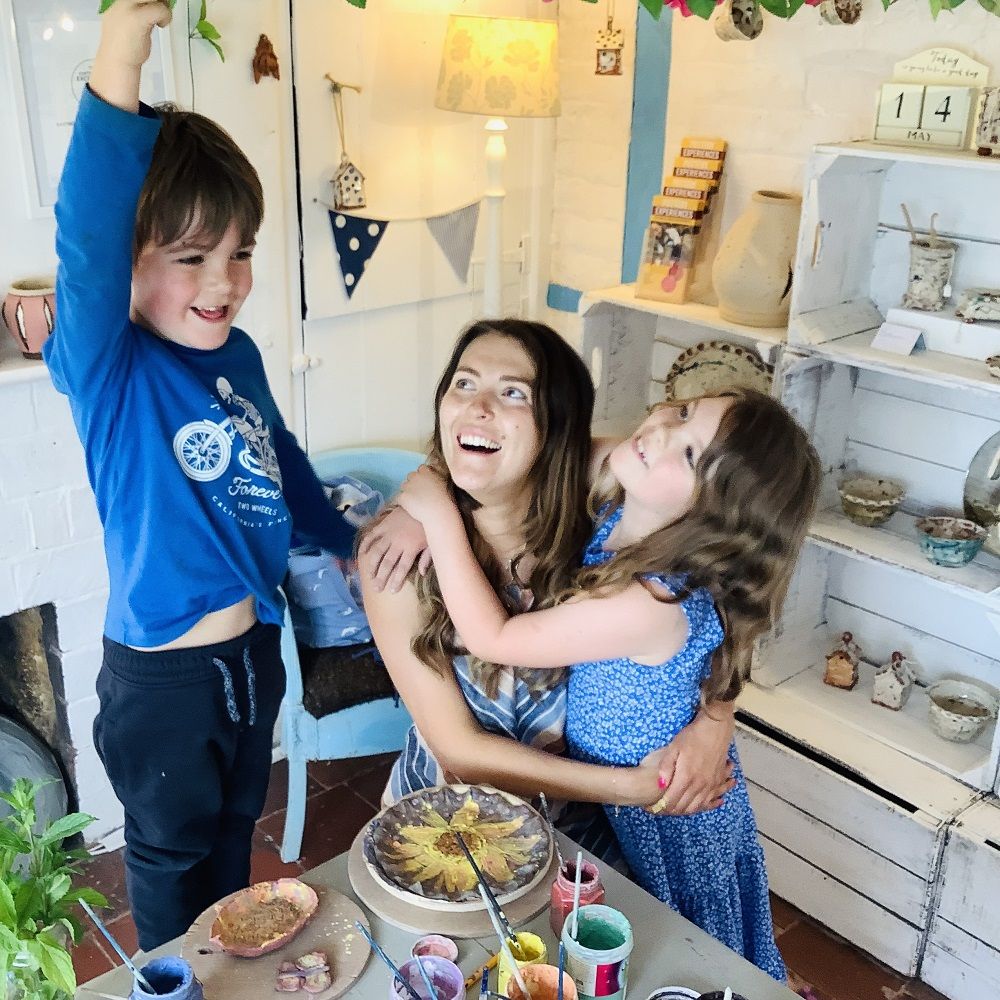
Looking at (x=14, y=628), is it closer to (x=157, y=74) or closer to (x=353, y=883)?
(x=157, y=74)

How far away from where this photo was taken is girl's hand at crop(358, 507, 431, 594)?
1599 millimetres

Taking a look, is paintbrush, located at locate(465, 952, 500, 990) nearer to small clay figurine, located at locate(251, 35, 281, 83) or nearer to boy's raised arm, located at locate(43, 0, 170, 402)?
Result: boy's raised arm, located at locate(43, 0, 170, 402)

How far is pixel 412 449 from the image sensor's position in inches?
116

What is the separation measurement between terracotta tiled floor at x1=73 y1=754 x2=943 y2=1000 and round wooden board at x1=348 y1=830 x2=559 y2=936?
117cm

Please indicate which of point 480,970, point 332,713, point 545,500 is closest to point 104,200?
point 545,500

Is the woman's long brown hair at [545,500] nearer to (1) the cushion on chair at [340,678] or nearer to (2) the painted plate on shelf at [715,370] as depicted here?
(1) the cushion on chair at [340,678]

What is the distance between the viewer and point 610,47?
8.98ft

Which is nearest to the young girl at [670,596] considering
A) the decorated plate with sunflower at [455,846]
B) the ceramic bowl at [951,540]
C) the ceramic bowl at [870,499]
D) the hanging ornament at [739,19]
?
the decorated plate with sunflower at [455,846]

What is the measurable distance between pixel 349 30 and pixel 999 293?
1519 mm

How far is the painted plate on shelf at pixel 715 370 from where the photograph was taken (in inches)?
104

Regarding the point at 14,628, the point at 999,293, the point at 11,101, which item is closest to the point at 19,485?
the point at 14,628

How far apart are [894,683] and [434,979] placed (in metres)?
1.67

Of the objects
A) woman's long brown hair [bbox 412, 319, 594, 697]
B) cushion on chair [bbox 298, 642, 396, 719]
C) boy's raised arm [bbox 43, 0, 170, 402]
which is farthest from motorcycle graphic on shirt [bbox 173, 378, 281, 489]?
cushion on chair [bbox 298, 642, 396, 719]

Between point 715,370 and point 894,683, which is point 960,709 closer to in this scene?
point 894,683
